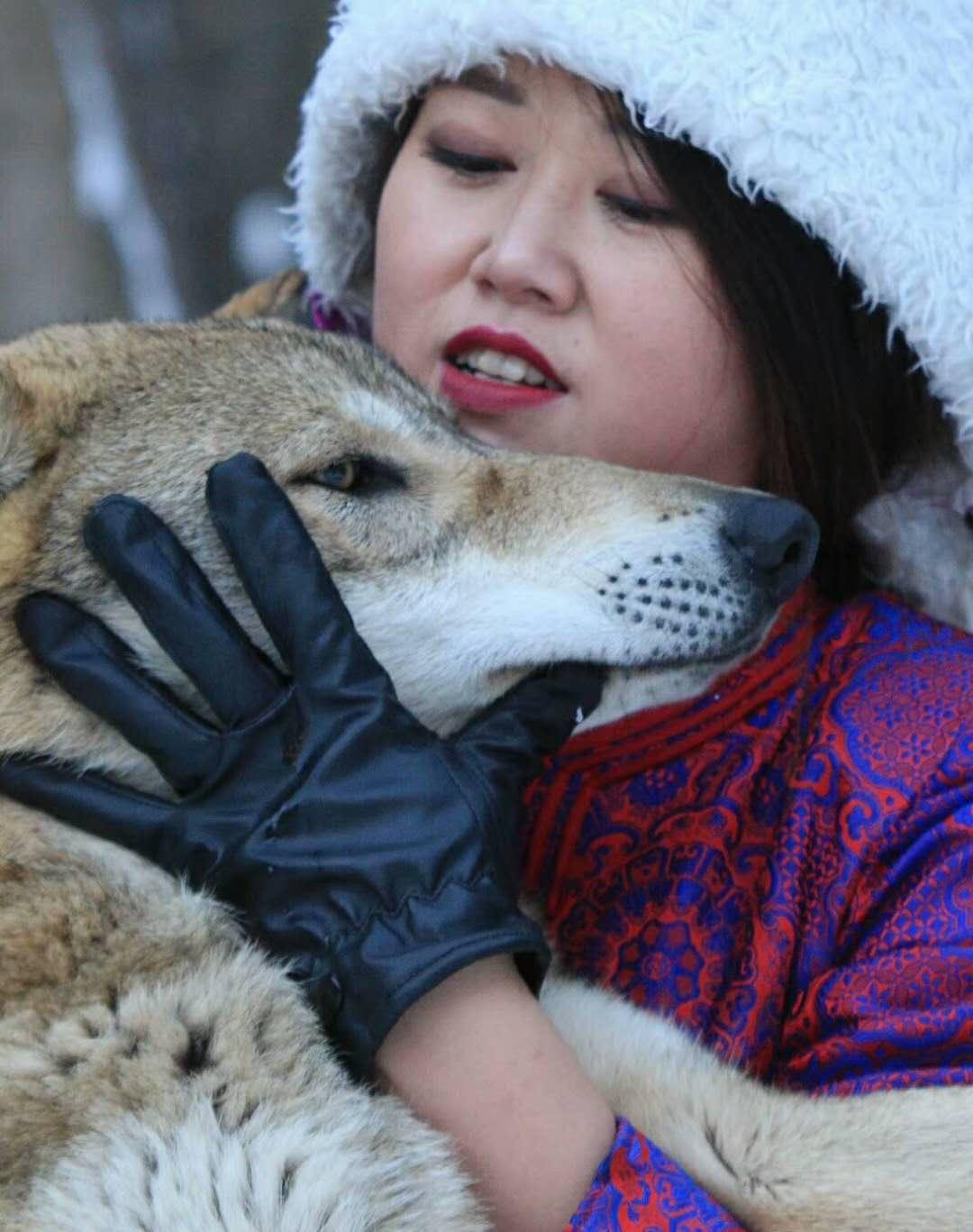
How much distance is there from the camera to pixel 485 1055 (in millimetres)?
1787

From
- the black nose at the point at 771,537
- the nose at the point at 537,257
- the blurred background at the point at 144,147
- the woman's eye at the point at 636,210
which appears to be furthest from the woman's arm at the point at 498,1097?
the blurred background at the point at 144,147

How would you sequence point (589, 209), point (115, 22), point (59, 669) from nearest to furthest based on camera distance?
point (59, 669)
point (589, 209)
point (115, 22)

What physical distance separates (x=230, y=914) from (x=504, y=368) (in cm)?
113

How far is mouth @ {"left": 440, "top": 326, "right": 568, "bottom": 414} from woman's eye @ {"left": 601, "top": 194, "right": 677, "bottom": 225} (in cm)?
27

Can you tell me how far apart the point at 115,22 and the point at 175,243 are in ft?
3.68

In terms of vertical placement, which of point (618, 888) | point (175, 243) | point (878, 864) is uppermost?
point (878, 864)

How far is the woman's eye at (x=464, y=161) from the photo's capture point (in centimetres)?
256

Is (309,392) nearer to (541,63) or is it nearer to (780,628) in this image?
(541,63)

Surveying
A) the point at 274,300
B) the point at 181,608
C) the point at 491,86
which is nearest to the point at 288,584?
the point at 181,608

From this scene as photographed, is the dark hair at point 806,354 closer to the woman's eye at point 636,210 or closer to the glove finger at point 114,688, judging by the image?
the woman's eye at point 636,210

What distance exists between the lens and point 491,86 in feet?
8.30

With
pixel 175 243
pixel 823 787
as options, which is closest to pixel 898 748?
pixel 823 787

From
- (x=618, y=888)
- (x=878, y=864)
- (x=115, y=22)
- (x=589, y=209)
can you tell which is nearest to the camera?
(x=878, y=864)

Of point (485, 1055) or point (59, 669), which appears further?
point (59, 669)
